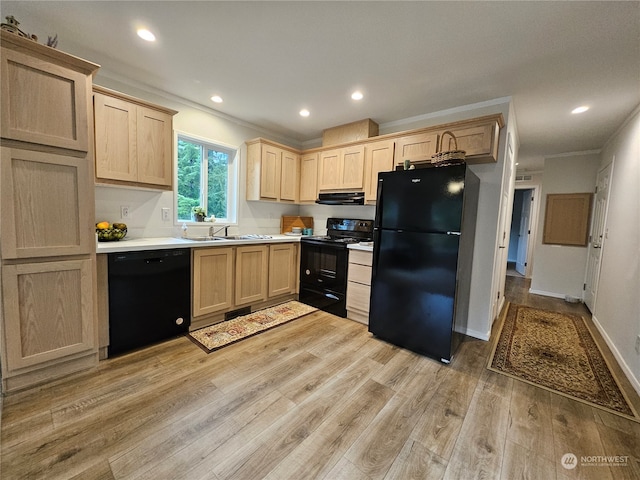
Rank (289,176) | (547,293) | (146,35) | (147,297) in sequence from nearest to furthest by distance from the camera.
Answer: (146,35)
(147,297)
(289,176)
(547,293)

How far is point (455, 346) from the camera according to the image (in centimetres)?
241

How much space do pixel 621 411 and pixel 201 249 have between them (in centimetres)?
353

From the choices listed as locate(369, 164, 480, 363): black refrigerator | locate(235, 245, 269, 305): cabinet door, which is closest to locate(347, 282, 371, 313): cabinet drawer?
locate(369, 164, 480, 363): black refrigerator

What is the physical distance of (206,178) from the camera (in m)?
3.34

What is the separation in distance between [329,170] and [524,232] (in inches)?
238

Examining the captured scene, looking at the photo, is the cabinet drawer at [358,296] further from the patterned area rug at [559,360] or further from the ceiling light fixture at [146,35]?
the ceiling light fixture at [146,35]

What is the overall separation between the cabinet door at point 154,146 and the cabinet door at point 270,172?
1.23 m

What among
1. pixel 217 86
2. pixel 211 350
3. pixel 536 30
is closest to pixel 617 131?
pixel 536 30

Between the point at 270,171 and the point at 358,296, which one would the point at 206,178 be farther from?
the point at 358,296

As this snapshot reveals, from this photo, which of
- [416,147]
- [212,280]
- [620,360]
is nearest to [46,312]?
[212,280]

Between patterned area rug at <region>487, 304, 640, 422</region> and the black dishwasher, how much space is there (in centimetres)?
290

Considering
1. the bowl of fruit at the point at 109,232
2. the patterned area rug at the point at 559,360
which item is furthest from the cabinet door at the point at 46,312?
the patterned area rug at the point at 559,360

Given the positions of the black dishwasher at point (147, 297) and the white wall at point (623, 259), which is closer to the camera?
the black dishwasher at point (147, 297)

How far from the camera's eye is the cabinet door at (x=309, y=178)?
386cm
